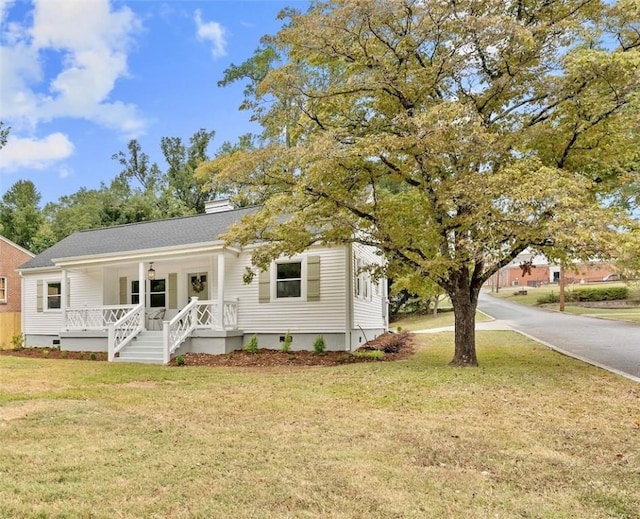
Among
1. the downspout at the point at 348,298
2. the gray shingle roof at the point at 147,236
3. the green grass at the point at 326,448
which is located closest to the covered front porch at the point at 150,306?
the gray shingle roof at the point at 147,236

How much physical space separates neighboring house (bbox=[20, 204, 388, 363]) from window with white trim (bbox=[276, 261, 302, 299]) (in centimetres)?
3

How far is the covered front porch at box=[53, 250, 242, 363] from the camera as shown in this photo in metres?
13.6

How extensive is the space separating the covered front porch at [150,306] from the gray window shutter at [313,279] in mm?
2494

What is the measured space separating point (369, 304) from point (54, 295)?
13.1m

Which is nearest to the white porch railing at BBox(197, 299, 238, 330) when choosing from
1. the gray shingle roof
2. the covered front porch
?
the covered front porch

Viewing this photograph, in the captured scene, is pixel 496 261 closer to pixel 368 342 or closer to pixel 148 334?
pixel 368 342

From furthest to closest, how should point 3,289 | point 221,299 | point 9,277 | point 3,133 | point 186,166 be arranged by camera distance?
point 186,166 < point 9,277 < point 3,289 < point 3,133 < point 221,299

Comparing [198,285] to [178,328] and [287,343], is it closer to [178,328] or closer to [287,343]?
[178,328]

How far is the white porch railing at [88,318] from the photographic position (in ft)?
51.6

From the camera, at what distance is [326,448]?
4.54m

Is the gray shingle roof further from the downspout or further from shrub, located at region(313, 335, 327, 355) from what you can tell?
shrub, located at region(313, 335, 327, 355)

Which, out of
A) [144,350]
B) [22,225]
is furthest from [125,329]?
[22,225]

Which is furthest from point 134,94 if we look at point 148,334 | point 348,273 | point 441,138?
point 441,138

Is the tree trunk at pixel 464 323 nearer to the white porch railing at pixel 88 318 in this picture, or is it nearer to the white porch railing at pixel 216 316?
the white porch railing at pixel 216 316
